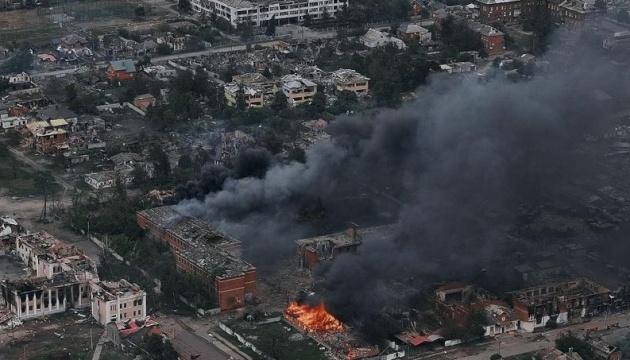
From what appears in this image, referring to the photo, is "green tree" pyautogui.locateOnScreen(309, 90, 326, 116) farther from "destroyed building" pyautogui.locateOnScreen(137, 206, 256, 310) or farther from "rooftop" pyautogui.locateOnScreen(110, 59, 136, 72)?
"destroyed building" pyautogui.locateOnScreen(137, 206, 256, 310)

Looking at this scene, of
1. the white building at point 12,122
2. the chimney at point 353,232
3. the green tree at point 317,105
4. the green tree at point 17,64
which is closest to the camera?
the chimney at point 353,232

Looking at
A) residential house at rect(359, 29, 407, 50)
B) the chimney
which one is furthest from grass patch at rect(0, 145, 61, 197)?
residential house at rect(359, 29, 407, 50)

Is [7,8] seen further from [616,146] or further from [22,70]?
[616,146]

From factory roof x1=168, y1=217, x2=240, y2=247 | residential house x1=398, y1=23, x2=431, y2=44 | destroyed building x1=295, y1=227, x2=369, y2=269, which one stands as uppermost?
factory roof x1=168, y1=217, x2=240, y2=247

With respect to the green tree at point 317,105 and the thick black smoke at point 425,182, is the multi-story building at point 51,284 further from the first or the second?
the green tree at point 317,105

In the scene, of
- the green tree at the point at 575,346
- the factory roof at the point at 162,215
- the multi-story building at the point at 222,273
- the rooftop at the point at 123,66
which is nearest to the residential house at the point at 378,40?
the rooftop at the point at 123,66

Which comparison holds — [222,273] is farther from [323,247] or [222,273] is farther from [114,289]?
[323,247]

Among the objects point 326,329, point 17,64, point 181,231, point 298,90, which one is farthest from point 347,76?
point 326,329
